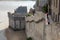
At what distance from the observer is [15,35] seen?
22.9 feet

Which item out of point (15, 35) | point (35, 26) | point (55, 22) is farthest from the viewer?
point (15, 35)

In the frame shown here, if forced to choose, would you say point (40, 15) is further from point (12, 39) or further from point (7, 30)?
point (7, 30)

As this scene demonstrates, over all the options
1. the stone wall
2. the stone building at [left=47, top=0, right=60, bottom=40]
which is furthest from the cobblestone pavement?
the stone building at [left=47, top=0, right=60, bottom=40]

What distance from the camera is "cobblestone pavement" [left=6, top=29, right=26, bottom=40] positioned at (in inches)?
263

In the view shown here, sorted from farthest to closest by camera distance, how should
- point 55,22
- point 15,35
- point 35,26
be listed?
point 15,35, point 35,26, point 55,22

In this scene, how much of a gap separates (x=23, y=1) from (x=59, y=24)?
7.81 meters

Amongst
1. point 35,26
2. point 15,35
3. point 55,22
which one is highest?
point 55,22

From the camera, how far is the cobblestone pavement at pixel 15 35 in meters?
6.67

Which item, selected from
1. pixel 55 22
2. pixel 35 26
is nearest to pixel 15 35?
pixel 35 26

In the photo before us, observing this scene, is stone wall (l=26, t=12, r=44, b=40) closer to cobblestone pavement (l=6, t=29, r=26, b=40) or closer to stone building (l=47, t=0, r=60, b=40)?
stone building (l=47, t=0, r=60, b=40)

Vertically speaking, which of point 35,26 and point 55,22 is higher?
point 55,22

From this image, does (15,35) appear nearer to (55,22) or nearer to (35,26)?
(35,26)

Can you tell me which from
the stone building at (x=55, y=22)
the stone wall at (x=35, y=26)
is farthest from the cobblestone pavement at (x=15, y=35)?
the stone building at (x=55, y=22)

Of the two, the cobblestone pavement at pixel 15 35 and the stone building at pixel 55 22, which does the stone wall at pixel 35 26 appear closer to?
the stone building at pixel 55 22
